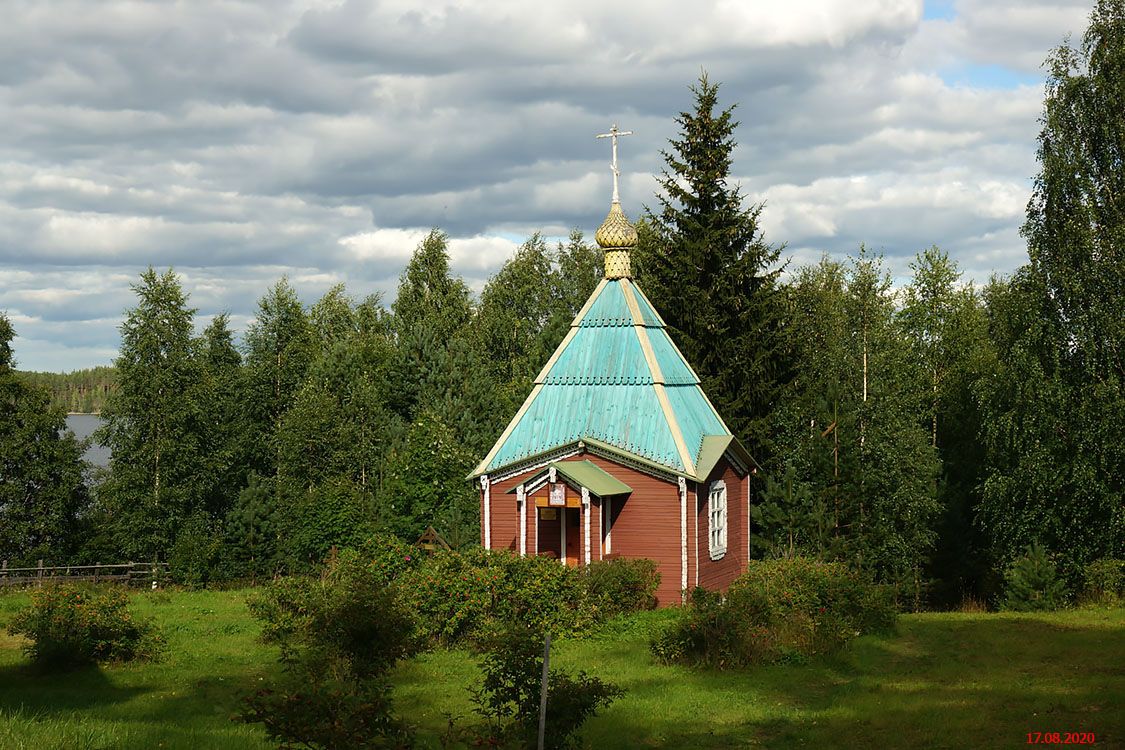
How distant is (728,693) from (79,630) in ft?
38.1

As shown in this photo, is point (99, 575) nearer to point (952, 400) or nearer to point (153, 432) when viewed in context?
point (153, 432)

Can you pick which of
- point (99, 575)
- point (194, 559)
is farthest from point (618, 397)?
point (99, 575)

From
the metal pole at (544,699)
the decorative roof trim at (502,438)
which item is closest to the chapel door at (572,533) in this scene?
the decorative roof trim at (502,438)

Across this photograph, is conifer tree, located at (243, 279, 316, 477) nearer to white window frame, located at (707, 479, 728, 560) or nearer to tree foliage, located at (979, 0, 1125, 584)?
white window frame, located at (707, 479, 728, 560)

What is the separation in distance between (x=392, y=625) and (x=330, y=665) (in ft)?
3.64

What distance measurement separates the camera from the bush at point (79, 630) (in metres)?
Answer: 18.8

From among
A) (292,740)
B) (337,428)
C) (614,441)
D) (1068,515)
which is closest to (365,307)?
Answer: (337,428)

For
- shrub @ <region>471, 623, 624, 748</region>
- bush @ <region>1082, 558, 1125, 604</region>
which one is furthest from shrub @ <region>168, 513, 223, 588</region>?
shrub @ <region>471, 623, 624, 748</region>

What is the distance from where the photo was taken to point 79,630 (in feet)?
62.1

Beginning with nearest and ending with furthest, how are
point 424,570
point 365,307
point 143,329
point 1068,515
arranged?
point 424,570
point 1068,515
point 143,329
point 365,307

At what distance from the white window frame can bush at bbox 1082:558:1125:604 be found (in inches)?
346

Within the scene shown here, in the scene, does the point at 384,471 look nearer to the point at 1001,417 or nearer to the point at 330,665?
the point at 1001,417

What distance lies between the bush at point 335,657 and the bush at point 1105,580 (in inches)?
665

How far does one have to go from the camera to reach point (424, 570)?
21.1 metres
